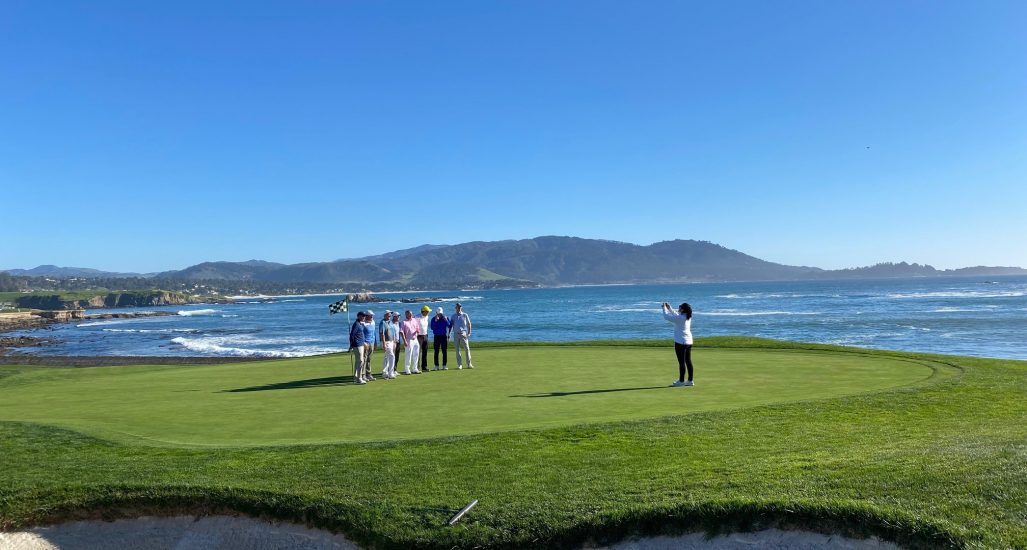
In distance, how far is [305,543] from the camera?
7.29 metres

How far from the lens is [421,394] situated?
15.5 m

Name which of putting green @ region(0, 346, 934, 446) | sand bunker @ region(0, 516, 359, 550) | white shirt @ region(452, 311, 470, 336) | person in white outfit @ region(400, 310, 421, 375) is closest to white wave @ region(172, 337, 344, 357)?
putting green @ region(0, 346, 934, 446)

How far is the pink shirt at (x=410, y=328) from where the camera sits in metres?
20.4

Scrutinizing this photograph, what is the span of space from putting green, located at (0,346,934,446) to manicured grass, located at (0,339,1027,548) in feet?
0.92

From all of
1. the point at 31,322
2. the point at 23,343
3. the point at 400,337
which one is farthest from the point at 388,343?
Result: the point at 31,322

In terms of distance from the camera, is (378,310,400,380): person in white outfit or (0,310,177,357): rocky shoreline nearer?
(378,310,400,380): person in white outfit

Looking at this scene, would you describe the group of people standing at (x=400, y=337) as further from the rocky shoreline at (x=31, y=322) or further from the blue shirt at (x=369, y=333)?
the rocky shoreline at (x=31, y=322)

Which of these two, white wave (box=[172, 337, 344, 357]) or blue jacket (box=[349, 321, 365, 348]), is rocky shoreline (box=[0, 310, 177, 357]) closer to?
white wave (box=[172, 337, 344, 357])

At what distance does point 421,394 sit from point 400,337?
5.81m

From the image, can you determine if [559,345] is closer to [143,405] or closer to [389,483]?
[143,405]

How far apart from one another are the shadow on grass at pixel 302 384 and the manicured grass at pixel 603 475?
4370mm

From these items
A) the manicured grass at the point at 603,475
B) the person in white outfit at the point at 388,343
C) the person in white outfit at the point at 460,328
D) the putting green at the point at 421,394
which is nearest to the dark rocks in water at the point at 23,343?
the putting green at the point at 421,394

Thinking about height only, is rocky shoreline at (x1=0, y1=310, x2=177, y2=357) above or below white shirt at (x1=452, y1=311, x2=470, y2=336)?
below

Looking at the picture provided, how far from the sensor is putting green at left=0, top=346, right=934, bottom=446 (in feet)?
38.3
